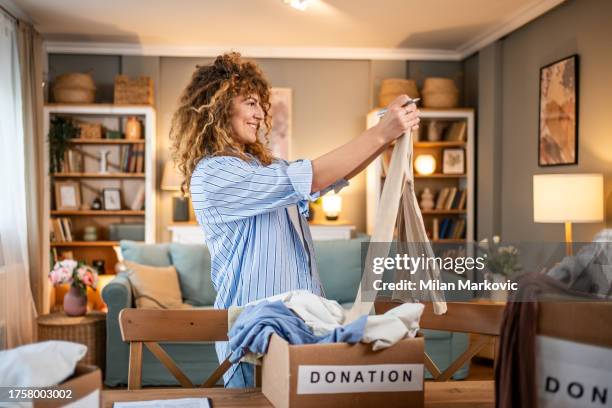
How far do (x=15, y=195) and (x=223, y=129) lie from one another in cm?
353

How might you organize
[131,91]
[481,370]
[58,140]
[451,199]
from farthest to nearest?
[451,199] → [131,91] → [58,140] → [481,370]

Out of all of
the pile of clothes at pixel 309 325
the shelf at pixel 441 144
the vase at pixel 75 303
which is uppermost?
the shelf at pixel 441 144

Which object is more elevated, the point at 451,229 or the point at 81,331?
the point at 451,229

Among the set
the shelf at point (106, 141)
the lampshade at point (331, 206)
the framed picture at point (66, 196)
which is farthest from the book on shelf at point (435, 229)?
the framed picture at point (66, 196)

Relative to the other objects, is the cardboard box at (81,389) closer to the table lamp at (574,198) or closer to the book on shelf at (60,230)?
the table lamp at (574,198)

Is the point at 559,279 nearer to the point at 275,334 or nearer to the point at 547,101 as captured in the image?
the point at 275,334

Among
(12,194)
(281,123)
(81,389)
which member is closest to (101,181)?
(12,194)

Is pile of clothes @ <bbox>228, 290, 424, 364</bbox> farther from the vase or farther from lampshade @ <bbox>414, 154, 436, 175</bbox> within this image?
lampshade @ <bbox>414, 154, 436, 175</bbox>

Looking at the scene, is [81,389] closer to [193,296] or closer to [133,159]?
[193,296]

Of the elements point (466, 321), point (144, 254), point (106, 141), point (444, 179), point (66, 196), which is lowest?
point (144, 254)

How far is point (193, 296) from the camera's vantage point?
14.7 feet

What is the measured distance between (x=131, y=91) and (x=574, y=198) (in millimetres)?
3992

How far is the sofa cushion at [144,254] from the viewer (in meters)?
4.51

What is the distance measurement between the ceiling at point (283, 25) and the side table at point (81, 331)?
230 cm
